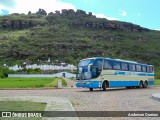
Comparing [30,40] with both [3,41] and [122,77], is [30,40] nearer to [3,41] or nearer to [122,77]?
[3,41]

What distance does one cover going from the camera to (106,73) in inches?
1336

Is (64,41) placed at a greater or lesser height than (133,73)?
greater

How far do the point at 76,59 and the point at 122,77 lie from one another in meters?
104

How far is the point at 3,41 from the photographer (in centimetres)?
15925

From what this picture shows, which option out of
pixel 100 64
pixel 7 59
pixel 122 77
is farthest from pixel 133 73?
pixel 7 59

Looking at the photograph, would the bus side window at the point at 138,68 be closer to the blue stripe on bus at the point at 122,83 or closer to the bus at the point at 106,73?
the bus at the point at 106,73

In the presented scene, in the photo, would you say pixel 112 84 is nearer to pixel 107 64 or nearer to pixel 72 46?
pixel 107 64

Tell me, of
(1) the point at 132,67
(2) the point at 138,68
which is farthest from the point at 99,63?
(2) the point at 138,68

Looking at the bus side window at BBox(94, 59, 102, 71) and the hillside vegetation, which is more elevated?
the hillside vegetation

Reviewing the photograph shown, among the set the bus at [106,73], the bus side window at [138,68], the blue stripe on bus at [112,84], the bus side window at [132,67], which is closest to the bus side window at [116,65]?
the bus at [106,73]

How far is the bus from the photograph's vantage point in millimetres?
32719

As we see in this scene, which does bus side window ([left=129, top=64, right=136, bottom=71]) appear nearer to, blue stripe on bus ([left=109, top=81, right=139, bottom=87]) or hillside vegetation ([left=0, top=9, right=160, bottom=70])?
blue stripe on bus ([left=109, top=81, right=139, bottom=87])

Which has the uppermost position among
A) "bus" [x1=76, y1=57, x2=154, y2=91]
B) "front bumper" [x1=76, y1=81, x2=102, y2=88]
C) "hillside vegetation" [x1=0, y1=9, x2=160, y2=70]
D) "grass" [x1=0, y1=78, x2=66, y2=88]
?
"hillside vegetation" [x1=0, y1=9, x2=160, y2=70]

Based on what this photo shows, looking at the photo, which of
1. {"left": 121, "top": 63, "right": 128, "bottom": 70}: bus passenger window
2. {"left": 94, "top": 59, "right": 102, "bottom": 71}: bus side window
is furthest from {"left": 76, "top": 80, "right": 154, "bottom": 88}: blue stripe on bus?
{"left": 121, "top": 63, "right": 128, "bottom": 70}: bus passenger window
